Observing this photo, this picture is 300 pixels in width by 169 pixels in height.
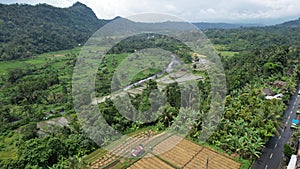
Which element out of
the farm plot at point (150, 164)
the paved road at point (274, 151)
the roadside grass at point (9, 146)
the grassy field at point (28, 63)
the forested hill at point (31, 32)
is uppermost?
the forested hill at point (31, 32)

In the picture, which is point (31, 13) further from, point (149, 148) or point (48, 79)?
point (149, 148)

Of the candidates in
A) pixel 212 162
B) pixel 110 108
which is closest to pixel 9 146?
pixel 110 108

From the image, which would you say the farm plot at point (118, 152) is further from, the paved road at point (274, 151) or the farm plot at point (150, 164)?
the paved road at point (274, 151)

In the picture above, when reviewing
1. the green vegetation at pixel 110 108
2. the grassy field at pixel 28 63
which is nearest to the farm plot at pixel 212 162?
the green vegetation at pixel 110 108

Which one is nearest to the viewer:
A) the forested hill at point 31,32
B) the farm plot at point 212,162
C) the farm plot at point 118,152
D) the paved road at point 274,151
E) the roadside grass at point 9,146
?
the farm plot at point 212,162

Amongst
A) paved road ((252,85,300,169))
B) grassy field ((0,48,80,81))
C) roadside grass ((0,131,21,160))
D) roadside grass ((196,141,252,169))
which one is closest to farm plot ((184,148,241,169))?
roadside grass ((196,141,252,169))

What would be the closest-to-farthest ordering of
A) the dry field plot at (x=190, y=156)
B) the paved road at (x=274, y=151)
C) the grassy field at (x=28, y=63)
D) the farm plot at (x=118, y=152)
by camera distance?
the dry field plot at (x=190, y=156) < the paved road at (x=274, y=151) < the farm plot at (x=118, y=152) < the grassy field at (x=28, y=63)

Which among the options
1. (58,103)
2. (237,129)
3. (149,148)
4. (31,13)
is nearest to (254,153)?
(237,129)
